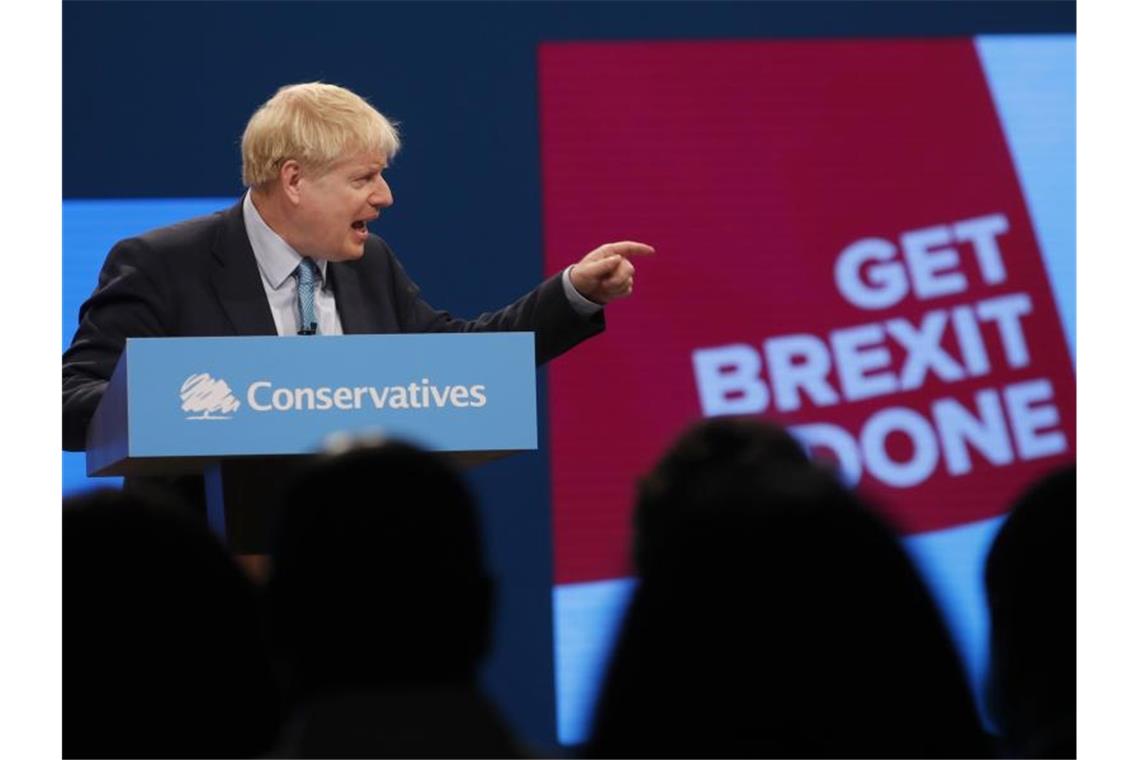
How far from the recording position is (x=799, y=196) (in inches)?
212

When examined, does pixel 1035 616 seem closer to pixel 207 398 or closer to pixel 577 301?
pixel 207 398

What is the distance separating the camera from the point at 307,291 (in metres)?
3.12

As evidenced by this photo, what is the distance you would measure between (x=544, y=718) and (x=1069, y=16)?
8.75ft

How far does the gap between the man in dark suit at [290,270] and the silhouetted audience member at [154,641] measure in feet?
4.76

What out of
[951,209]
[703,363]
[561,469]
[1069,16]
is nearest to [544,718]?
[561,469]

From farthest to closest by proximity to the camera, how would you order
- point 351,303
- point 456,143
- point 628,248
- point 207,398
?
1. point 456,143
2. point 351,303
3. point 628,248
4. point 207,398

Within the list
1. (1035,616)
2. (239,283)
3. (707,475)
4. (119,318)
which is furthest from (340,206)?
(707,475)

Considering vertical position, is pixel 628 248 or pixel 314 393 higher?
pixel 628 248

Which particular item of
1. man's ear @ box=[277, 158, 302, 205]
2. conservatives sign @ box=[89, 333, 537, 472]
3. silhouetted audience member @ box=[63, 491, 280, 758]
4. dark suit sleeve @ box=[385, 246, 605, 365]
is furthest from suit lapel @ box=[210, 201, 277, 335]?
silhouetted audience member @ box=[63, 491, 280, 758]

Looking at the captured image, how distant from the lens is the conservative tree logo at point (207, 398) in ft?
8.04

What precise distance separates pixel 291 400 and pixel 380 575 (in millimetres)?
1225

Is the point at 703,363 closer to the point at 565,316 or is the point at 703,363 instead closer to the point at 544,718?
the point at 544,718

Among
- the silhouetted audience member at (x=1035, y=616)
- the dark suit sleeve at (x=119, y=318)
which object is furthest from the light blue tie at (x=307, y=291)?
the silhouetted audience member at (x=1035, y=616)

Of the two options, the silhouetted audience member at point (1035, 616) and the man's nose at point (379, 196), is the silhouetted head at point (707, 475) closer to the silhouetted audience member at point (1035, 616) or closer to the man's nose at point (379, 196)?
the silhouetted audience member at point (1035, 616)
